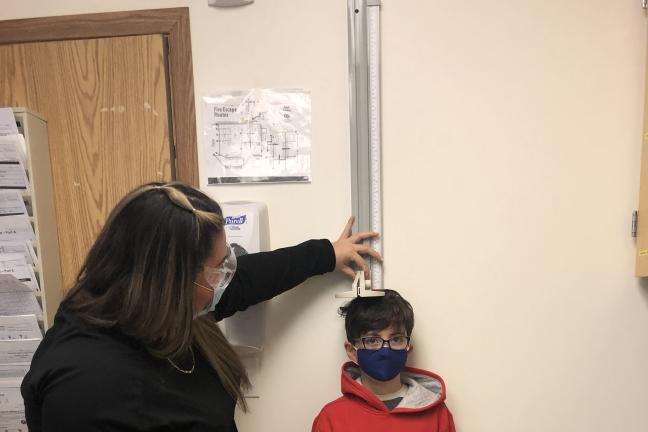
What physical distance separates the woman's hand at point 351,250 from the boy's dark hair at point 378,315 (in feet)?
0.30

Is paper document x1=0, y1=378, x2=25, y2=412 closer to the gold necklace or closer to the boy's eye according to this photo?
the gold necklace

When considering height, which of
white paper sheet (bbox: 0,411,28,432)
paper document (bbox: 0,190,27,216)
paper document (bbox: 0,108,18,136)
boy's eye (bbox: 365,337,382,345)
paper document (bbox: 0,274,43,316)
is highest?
paper document (bbox: 0,108,18,136)

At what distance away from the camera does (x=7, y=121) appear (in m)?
1.24

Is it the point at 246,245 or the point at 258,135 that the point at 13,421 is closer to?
the point at 246,245

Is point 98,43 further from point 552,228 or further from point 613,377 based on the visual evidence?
point 613,377

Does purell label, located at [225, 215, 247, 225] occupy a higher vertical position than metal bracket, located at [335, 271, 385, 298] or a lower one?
higher

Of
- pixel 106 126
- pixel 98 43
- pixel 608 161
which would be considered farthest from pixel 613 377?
pixel 98 43

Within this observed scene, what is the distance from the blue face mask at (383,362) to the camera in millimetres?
1188

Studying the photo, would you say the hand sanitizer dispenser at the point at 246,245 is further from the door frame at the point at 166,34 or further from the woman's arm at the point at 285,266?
the door frame at the point at 166,34

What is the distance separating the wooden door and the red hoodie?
0.87m

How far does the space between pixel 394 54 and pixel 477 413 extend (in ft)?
3.79

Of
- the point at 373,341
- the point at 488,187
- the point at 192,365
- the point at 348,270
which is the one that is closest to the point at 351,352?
the point at 373,341

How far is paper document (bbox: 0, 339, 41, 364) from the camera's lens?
1318 millimetres

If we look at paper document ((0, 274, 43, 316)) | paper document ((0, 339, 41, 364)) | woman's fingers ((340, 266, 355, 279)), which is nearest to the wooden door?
paper document ((0, 274, 43, 316))
